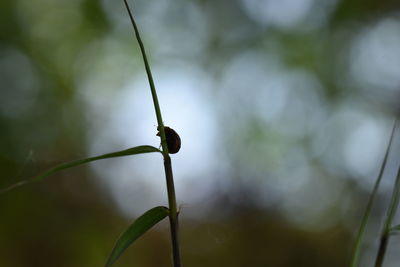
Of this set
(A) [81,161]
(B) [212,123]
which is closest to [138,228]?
(A) [81,161]

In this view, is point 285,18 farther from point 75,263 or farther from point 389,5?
point 75,263

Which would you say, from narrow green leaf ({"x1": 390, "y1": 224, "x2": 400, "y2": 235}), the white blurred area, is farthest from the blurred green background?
narrow green leaf ({"x1": 390, "y1": 224, "x2": 400, "y2": 235})

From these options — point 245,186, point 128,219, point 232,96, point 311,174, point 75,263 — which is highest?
point 232,96

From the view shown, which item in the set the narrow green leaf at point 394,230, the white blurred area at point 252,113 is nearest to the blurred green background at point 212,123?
the white blurred area at point 252,113

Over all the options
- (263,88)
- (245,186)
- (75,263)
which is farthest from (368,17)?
(75,263)

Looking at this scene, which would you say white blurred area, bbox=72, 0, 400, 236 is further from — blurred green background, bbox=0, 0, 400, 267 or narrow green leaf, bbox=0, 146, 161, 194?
narrow green leaf, bbox=0, 146, 161, 194

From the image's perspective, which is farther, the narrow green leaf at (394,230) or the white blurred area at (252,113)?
the white blurred area at (252,113)

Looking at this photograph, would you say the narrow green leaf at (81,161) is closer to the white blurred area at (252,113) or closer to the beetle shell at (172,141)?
the beetle shell at (172,141)
